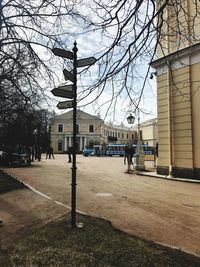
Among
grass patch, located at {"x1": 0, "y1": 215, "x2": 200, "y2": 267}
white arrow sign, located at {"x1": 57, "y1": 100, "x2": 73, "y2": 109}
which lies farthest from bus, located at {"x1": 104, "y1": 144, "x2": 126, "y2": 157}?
grass patch, located at {"x1": 0, "y1": 215, "x2": 200, "y2": 267}

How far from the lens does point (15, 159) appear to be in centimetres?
2667

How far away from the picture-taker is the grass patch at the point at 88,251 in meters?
4.00

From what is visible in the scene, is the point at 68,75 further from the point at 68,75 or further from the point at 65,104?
the point at 65,104

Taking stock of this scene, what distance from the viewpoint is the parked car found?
26.5m

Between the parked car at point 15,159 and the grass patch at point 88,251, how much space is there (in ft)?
72.0

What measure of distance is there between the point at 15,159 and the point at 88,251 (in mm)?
23565

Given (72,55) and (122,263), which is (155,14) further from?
(122,263)

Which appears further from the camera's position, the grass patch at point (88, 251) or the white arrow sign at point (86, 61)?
the white arrow sign at point (86, 61)

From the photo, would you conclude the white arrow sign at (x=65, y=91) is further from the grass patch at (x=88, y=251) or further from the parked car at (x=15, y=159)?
the parked car at (x=15, y=159)

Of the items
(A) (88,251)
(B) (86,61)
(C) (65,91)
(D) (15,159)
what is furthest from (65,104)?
(D) (15,159)

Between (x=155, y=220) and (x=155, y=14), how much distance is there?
442cm

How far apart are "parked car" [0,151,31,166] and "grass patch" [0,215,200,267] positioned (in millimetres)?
21960

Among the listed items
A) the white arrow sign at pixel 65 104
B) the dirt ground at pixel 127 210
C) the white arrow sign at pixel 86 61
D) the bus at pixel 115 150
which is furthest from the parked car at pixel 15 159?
the bus at pixel 115 150

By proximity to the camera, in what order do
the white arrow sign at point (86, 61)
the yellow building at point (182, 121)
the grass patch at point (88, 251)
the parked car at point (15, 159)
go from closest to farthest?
the grass patch at point (88, 251) → the white arrow sign at point (86, 61) → the yellow building at point (182, 121) → the parked car at point (15, 159)
